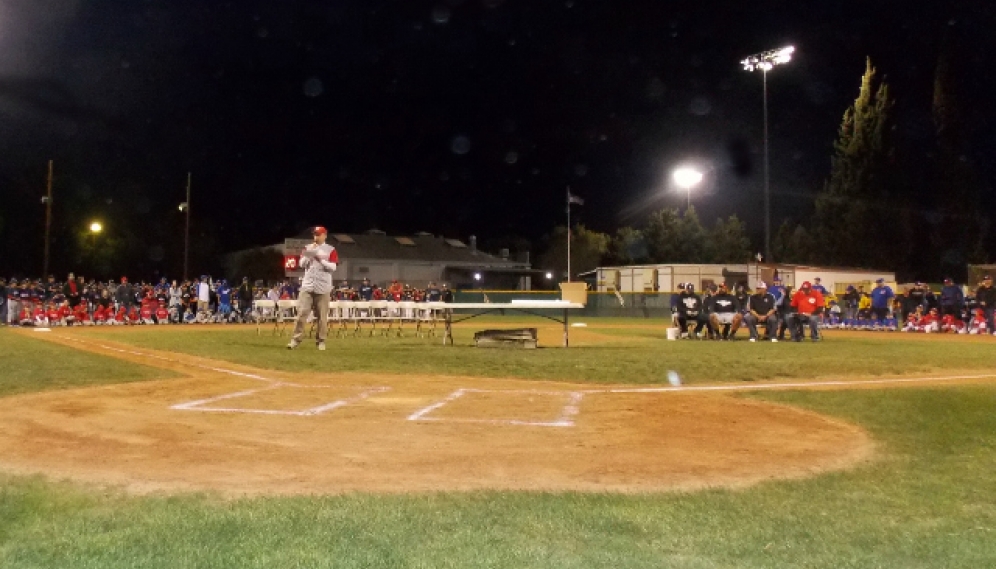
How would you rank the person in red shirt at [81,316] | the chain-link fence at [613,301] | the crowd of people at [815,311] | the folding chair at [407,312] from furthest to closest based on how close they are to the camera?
the chain-link fence at [613,301] < the person in red shirt at [81,316] < the crowd of people at [815,311] < the folding chair at [407,312]

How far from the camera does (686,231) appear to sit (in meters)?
64.1

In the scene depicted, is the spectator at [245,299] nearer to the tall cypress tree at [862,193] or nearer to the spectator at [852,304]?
the spectator at [852,304]

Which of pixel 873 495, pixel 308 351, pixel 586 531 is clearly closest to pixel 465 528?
pixel 586 531

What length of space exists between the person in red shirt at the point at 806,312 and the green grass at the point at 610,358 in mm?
1059

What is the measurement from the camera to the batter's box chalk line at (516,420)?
26.0 feet

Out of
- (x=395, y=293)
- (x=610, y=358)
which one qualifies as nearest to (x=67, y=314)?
(x=395, y=293)

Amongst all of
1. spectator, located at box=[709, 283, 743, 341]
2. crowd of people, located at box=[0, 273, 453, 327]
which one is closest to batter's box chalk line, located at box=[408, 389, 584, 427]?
spectator, located at box=[709, 283, 743, 341]

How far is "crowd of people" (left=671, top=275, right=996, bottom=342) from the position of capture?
21.8 m

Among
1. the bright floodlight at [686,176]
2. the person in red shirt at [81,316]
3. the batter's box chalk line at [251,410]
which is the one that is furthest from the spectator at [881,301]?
the person in red shirt at [81,316]

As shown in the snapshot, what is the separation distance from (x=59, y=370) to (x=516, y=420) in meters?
7.90

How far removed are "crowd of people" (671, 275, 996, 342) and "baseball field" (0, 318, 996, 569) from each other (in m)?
9.49

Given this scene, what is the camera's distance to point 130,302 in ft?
102

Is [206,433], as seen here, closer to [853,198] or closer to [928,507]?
[928,507]

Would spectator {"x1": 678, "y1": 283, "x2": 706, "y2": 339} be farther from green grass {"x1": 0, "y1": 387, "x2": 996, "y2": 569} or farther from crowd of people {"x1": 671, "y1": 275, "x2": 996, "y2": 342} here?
green grass {"x1": 0, "y1": 387, "x2": 996, "y2": 569}
